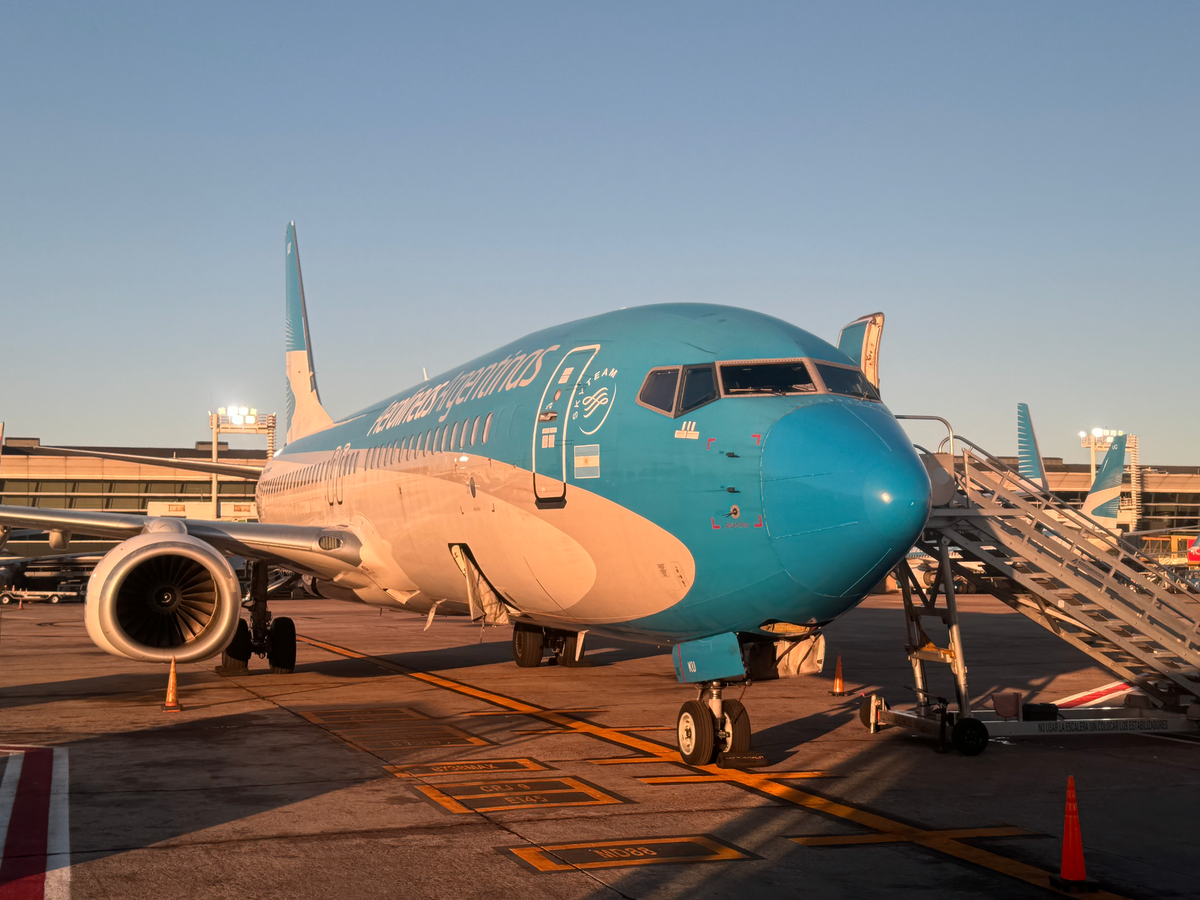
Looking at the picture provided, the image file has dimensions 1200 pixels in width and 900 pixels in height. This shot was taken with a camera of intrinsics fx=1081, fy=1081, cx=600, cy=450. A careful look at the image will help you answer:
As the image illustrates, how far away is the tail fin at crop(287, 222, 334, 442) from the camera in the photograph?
30391 mm

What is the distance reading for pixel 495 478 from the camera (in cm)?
1308

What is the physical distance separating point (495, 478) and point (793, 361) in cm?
423

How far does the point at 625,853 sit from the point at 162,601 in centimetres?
909

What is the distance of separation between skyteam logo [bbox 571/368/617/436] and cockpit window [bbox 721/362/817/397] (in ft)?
4.60

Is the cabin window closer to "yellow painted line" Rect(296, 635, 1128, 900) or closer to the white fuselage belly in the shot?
the white fuselage belly

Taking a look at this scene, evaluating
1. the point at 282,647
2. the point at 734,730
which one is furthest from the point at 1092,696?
the point at 282,647

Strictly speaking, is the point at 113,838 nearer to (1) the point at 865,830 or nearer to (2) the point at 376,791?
(2) the point at 376,791

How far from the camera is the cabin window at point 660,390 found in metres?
10.7

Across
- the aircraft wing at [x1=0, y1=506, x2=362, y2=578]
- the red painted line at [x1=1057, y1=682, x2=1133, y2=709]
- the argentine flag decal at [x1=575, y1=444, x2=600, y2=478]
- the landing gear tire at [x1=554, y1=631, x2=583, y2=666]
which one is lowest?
the red painted line at [x1=1057, y1=682, x2=1133, y2=709]

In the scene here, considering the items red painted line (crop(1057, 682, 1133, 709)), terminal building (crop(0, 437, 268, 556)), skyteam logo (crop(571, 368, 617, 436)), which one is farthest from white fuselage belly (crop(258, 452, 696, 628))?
terminal building (crop(0, 437, 268, 556))

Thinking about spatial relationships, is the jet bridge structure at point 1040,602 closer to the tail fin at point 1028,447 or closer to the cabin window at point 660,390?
the cabin window at point 660,390

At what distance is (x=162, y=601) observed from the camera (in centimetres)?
1476

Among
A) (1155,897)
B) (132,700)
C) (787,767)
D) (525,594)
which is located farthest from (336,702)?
(1155,897)

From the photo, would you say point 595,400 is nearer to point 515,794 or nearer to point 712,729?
point 712,729
